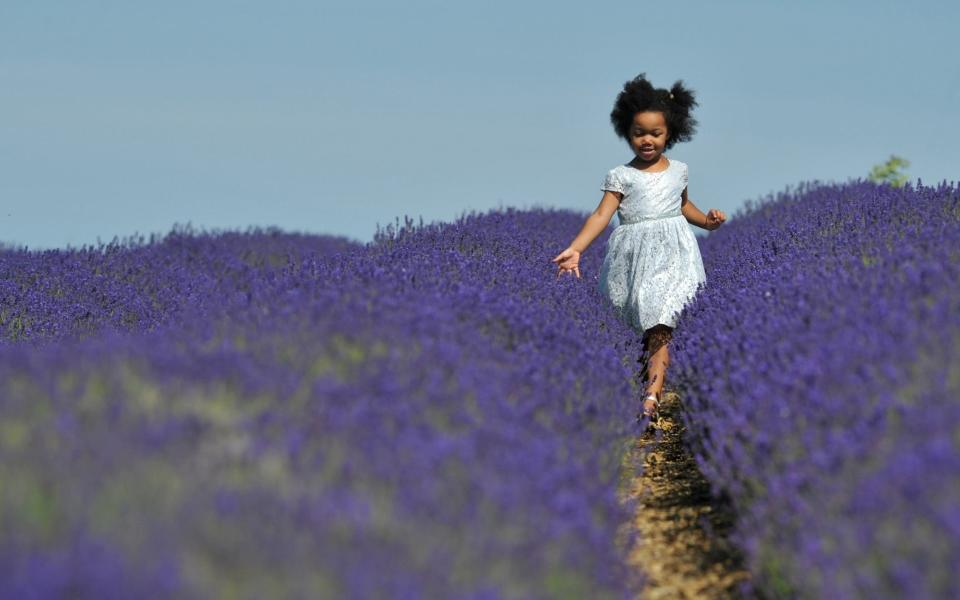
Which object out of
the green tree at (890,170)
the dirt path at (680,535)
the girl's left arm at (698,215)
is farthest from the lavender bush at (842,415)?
the green tree at (890,170)

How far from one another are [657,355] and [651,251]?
622 millimetres

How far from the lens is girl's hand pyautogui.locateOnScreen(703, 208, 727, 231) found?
21.2 ft

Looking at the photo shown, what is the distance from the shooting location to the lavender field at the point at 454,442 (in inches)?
87.0

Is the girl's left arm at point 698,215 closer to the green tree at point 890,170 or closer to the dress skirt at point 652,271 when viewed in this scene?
the dress skirt at point 652,271

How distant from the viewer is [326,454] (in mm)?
2572

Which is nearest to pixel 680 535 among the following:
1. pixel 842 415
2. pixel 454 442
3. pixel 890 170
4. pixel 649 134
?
pixel 842 415

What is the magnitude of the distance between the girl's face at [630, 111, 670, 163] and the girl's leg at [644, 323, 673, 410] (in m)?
1.05

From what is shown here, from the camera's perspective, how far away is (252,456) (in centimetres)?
253

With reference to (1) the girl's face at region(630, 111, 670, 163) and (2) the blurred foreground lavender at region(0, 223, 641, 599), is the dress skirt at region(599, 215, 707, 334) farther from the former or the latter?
Result: (2) the blurred foreground lavender at region(0, 223, 641, 599)

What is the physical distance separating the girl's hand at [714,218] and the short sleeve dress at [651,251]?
0.27 meters

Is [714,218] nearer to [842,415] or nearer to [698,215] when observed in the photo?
[698,215]

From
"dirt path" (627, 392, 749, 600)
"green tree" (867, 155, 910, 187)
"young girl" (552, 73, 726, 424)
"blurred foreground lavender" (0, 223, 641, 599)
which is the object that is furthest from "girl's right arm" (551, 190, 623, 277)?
"green tree" (867, 155, 910, 187)

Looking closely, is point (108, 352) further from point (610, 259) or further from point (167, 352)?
point (610, 259)

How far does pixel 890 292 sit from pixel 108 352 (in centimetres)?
294
